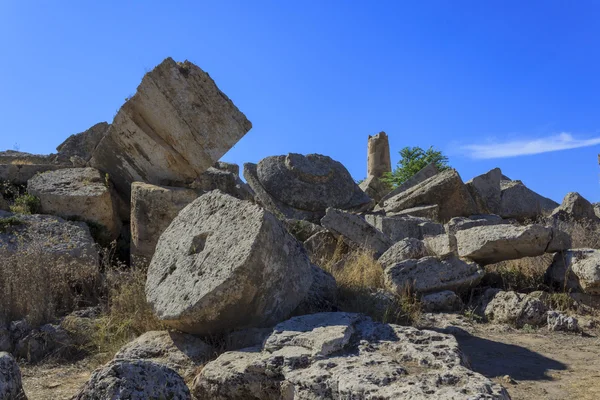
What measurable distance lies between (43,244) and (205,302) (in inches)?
151

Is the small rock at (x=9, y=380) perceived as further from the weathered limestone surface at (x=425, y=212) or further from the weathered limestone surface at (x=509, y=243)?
the weathered limestone surface at (x=425, y=212)

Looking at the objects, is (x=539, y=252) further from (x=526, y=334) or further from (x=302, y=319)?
(x=302, y=319)

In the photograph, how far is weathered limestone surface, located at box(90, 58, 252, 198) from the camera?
8336mm

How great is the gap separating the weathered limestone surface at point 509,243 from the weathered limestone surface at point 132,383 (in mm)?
5145

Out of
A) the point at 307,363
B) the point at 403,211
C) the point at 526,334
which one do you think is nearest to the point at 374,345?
the point at 307,363

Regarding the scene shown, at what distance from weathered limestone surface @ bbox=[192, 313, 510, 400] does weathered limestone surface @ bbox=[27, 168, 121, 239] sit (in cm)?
509

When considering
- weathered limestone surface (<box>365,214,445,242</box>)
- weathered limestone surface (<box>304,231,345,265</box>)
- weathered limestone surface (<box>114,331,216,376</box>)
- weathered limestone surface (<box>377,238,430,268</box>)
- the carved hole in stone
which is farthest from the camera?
weathered limestone surface (<box>365,214,445,242</box>)

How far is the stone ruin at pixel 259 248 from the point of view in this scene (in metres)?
3.81

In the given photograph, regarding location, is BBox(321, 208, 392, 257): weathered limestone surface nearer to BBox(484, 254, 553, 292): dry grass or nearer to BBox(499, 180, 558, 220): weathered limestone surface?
BBox(484, 254, 553, 292): dry grass

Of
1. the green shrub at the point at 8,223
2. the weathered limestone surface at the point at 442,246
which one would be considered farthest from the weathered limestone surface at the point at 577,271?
the green shrub at the point at 8,223

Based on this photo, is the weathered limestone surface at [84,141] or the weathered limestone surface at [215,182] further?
the weathered limestone surface at [84,141]

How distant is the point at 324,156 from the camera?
13664 millimetres

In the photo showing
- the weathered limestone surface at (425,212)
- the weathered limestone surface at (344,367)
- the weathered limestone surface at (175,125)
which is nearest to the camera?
the weathered limestone surface at (344,367)

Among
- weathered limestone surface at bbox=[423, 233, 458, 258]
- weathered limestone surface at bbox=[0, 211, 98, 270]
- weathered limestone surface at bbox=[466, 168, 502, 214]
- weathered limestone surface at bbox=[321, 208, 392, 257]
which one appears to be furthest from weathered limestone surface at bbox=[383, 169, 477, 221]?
weathered limestone surface at bbox=[0, 211, 98, 270]
